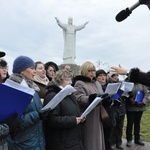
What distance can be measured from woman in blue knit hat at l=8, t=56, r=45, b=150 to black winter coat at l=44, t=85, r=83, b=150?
0.61 feet

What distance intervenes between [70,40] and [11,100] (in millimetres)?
16286

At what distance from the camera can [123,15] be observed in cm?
194

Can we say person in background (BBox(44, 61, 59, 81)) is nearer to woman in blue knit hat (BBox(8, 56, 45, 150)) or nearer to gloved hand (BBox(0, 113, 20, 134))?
woman in blue knit hat (BBox(8, 56, 45, 150))

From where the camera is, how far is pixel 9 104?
1795 mm

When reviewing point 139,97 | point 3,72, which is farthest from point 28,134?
point 139,97

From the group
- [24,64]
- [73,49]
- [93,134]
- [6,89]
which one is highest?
[73,49]

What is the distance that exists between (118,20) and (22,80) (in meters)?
1.12

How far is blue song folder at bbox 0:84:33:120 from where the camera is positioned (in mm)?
1759

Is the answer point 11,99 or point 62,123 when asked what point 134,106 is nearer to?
point 62,123

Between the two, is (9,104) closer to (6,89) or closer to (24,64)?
(6,89)

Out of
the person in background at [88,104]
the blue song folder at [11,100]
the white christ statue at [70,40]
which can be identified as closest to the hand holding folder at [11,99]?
the blue song folder at [11,100]

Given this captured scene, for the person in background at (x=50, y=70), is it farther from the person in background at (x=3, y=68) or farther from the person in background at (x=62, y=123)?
the person in background at (x=62, y=123)

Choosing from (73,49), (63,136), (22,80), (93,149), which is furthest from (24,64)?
(73,49)

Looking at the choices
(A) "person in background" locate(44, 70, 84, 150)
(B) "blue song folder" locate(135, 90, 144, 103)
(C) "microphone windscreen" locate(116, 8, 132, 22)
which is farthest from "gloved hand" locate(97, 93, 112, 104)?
(B) "blue song folder" locate(135, 90, 144, 103)
